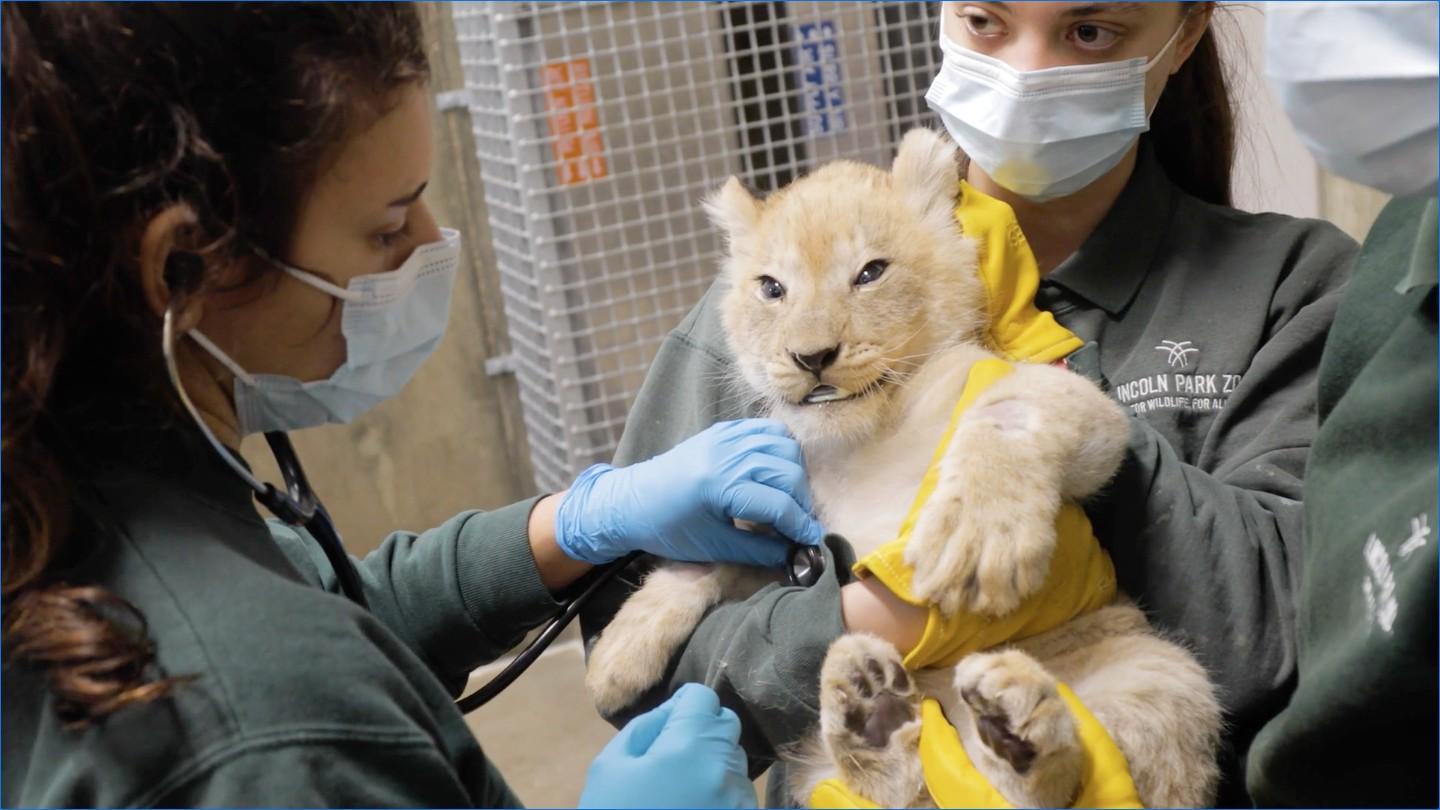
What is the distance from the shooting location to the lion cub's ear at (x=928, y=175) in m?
1.70

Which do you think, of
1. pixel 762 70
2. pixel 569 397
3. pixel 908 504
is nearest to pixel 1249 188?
pixel 908 504

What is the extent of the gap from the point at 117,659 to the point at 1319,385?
1.17 m

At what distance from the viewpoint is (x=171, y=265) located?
1139mm

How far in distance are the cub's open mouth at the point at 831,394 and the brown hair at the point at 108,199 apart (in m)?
0.68

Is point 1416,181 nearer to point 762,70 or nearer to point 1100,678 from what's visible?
point 1100,678

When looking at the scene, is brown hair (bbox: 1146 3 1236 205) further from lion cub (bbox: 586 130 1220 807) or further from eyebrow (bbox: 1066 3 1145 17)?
lion cub (bbox: 586 130 1220 807)

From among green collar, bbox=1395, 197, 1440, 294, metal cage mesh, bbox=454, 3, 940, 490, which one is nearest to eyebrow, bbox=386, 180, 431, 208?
green collar, bbox=1395, 197, 1440, 294

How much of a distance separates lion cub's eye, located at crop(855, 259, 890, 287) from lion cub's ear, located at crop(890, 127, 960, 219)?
0.11 meters

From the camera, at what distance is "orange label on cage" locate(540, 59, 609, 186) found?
336cm

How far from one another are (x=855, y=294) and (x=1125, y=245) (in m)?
0.41

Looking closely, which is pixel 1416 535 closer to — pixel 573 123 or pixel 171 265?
pixel 171 265

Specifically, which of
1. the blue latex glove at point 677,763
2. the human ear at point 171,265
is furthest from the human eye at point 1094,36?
the human ear at point 171,265

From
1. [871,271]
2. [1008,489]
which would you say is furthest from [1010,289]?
[1008,489]

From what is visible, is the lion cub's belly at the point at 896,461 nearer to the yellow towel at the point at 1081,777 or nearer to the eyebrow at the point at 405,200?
the yellow towel at the point at 1081,777
